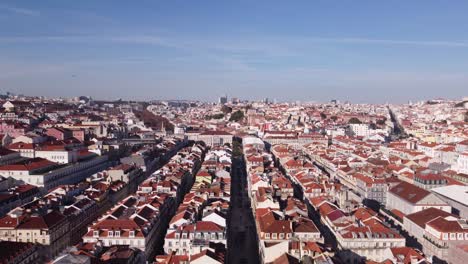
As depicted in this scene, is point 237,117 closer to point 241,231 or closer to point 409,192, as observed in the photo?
point 409,192

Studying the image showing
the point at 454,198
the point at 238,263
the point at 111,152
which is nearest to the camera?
the point at 238,263

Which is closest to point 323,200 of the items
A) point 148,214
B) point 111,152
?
point 148,214

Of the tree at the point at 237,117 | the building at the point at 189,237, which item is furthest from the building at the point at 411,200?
the tree at the point at 237,117

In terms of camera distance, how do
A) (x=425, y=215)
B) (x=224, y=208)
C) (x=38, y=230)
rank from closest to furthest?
(x=38, y=230) < (x=425, y=215) < (x=224, y=208)

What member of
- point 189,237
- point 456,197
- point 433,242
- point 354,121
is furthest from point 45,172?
point 354,121

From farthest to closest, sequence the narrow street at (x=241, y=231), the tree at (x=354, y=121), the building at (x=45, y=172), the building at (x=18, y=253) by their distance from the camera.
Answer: the tree at (x=354, y=121), the building at (x=45, y=172), the narrow street at (x=241, y=231), the building at (x=18, y=253)

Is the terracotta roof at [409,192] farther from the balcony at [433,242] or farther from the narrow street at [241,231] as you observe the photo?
the narrow street at [241,231]

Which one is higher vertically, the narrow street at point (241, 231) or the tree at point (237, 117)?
the tree at point (237, 117)

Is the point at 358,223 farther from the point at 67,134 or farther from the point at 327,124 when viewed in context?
the point at 327,124

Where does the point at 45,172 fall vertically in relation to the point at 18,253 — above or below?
above
